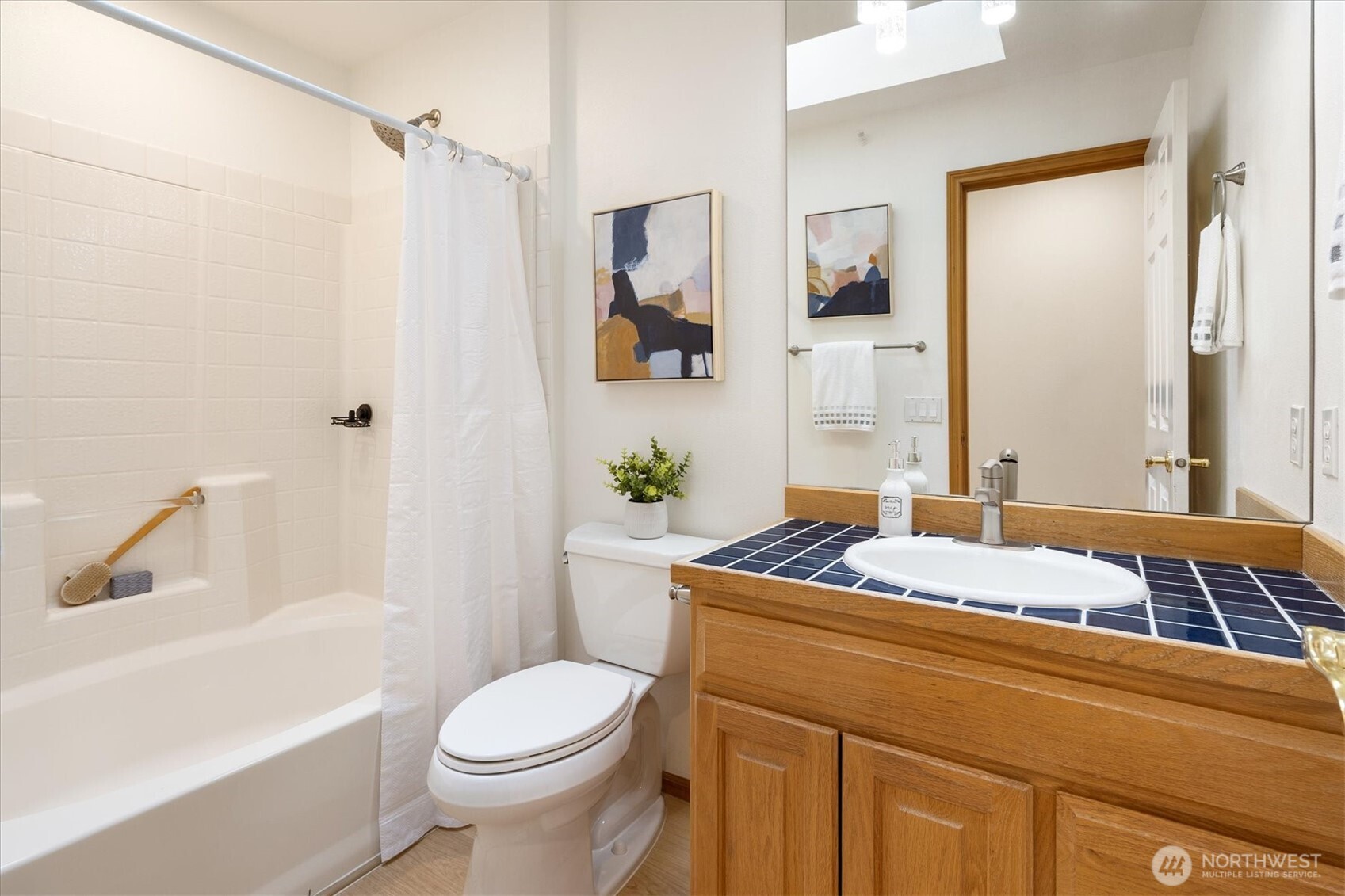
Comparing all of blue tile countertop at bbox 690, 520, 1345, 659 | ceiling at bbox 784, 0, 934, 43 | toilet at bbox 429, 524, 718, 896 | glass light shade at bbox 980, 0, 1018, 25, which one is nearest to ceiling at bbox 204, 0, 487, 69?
ceiling at bbox 784, 0, 934, 43

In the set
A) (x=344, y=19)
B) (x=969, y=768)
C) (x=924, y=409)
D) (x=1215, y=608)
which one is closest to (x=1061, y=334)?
(x=924, y=409)

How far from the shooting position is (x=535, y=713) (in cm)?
146

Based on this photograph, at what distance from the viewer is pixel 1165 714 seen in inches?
32.9

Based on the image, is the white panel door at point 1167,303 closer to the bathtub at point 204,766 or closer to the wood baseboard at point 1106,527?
→ the wood baseboard at point 1106,527

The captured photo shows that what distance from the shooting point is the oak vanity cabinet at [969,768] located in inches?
30.9

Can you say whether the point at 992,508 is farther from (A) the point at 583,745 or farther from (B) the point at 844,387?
(A) the point at 583,745

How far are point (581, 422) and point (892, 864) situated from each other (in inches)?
58.3

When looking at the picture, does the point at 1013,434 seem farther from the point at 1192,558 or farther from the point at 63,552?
the point at 63,552

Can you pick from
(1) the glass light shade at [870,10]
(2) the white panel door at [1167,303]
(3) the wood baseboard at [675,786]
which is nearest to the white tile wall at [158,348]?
(3) the wood baseboard at [675,786]

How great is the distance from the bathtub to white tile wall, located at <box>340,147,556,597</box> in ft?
0.85

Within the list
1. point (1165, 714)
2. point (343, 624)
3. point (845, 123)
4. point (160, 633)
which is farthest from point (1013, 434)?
point (160, 633)

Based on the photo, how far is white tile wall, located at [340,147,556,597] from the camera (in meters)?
2.51

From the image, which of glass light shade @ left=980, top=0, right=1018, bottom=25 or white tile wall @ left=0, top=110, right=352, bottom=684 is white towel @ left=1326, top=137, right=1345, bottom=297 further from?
white tile wall @ left=0, top=110, right=352, bottom=684

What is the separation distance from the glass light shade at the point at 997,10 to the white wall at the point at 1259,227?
358 mm
